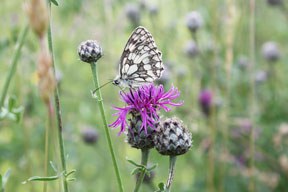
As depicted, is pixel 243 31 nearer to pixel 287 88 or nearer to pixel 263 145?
pixel 287 88

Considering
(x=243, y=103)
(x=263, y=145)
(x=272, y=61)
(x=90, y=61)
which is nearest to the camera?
(x=90, y=61)

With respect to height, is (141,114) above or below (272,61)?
below

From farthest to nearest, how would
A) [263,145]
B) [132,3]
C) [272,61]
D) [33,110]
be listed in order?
[132,3]
[272,61]
[263,145]
[33,110]

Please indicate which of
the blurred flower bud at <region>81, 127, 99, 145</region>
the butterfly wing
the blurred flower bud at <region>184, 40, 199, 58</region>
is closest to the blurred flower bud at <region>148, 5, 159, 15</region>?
the blurred flower bud at <region>184, 40, 199, 58</region>

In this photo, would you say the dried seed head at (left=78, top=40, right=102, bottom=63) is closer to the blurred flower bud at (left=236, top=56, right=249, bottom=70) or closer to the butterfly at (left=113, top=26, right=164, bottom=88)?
the butterfly at (left=113, top=26, right=164, bottom=88)

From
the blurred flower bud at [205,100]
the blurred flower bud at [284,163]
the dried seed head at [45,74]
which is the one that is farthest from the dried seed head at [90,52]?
the blurred flower bud at [205,100]

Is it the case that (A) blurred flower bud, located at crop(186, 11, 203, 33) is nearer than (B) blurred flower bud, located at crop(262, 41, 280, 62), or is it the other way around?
(A) blurred flower bud, located at crop(186, 11, 203, 33)

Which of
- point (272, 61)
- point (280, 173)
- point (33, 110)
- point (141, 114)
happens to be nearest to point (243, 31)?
point (272, 61)
